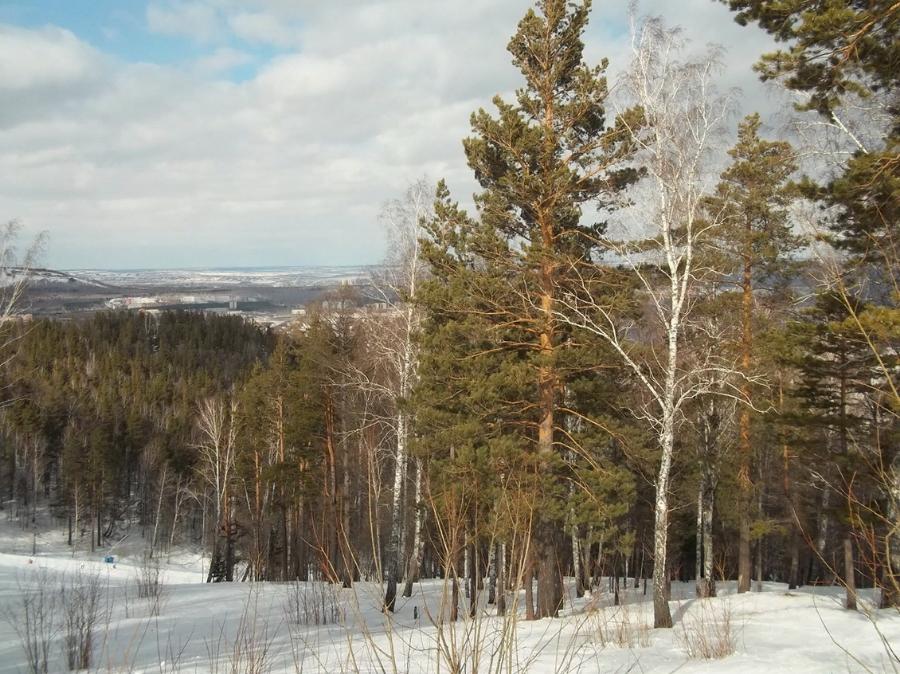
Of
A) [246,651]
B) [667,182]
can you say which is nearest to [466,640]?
[246,651]

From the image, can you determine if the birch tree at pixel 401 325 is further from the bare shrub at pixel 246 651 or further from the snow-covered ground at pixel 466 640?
the bare shrub at pixel 246 651

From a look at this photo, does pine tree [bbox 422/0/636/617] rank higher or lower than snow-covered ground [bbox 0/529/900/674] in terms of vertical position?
higher

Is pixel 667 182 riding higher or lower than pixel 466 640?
higher

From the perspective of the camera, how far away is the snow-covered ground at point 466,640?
3055 mm

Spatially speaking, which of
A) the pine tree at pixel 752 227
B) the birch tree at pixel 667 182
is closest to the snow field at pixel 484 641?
the birch tree at pixel 667 182

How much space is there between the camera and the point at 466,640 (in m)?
2.32

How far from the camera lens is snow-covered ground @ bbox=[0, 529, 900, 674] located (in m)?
3.05

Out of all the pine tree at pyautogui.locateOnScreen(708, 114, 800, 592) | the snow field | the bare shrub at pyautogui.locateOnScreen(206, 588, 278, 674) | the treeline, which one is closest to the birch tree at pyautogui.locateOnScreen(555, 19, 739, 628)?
the treeline

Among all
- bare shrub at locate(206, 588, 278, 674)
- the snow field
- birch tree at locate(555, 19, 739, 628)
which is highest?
birch tree at locate(555, 19, 739, 628)

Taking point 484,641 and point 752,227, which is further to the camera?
point 752,227

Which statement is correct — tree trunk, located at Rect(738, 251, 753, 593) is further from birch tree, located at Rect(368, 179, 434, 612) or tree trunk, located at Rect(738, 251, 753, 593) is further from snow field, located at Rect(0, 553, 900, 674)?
birch tree, located at Rect(368, 179, 434, 612)

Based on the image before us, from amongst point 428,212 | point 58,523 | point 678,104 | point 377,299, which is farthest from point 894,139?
point 58,523

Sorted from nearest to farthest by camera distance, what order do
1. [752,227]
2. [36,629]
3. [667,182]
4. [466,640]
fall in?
[466,640] → [36,629] → [667,182] → [752,227]

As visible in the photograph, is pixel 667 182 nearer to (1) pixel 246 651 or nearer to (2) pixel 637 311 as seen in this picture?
(2) pixel 637 311
